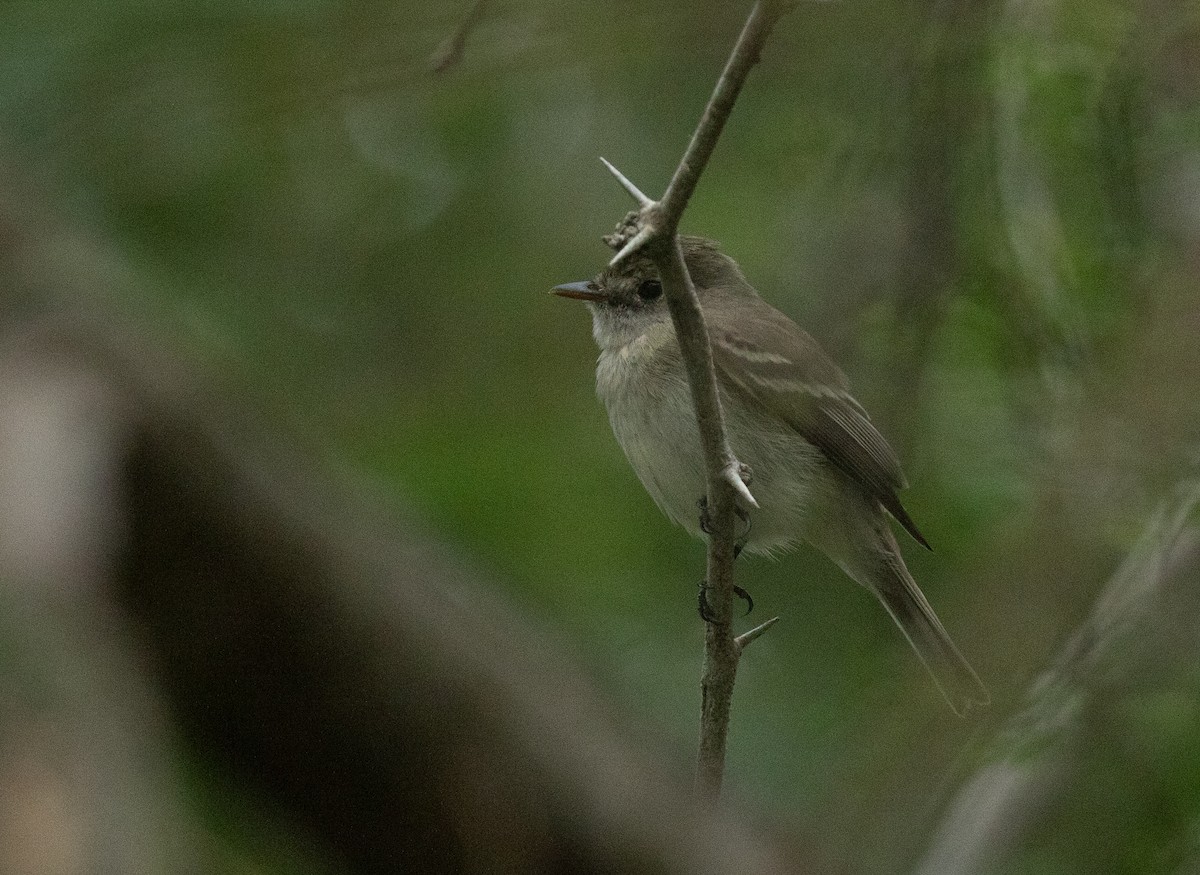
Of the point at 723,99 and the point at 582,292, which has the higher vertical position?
the point at 723,99

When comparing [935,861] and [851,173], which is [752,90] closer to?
[851,173]

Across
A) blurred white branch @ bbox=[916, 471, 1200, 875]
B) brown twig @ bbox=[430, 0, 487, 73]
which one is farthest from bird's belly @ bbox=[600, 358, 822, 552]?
brown twig @ bbox=[430, 0, 487, 73]

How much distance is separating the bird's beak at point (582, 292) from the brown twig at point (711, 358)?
2.06 m

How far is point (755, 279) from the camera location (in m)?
6.43

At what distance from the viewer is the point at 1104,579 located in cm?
348

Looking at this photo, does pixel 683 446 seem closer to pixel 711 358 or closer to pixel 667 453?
pixel 667 453

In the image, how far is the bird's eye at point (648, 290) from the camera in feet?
16.7

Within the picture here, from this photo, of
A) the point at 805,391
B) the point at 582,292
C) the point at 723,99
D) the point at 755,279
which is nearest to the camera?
the point at 723,99

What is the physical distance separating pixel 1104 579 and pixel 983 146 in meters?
1.50

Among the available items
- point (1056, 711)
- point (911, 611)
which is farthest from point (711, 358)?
point (911, 611)

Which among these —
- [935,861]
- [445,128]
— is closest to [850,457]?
[935,861]

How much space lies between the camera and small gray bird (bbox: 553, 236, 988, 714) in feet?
15.0

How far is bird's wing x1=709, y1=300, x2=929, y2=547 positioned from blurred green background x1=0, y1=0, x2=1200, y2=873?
0.39 feet

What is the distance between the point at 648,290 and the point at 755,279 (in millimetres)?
1426
